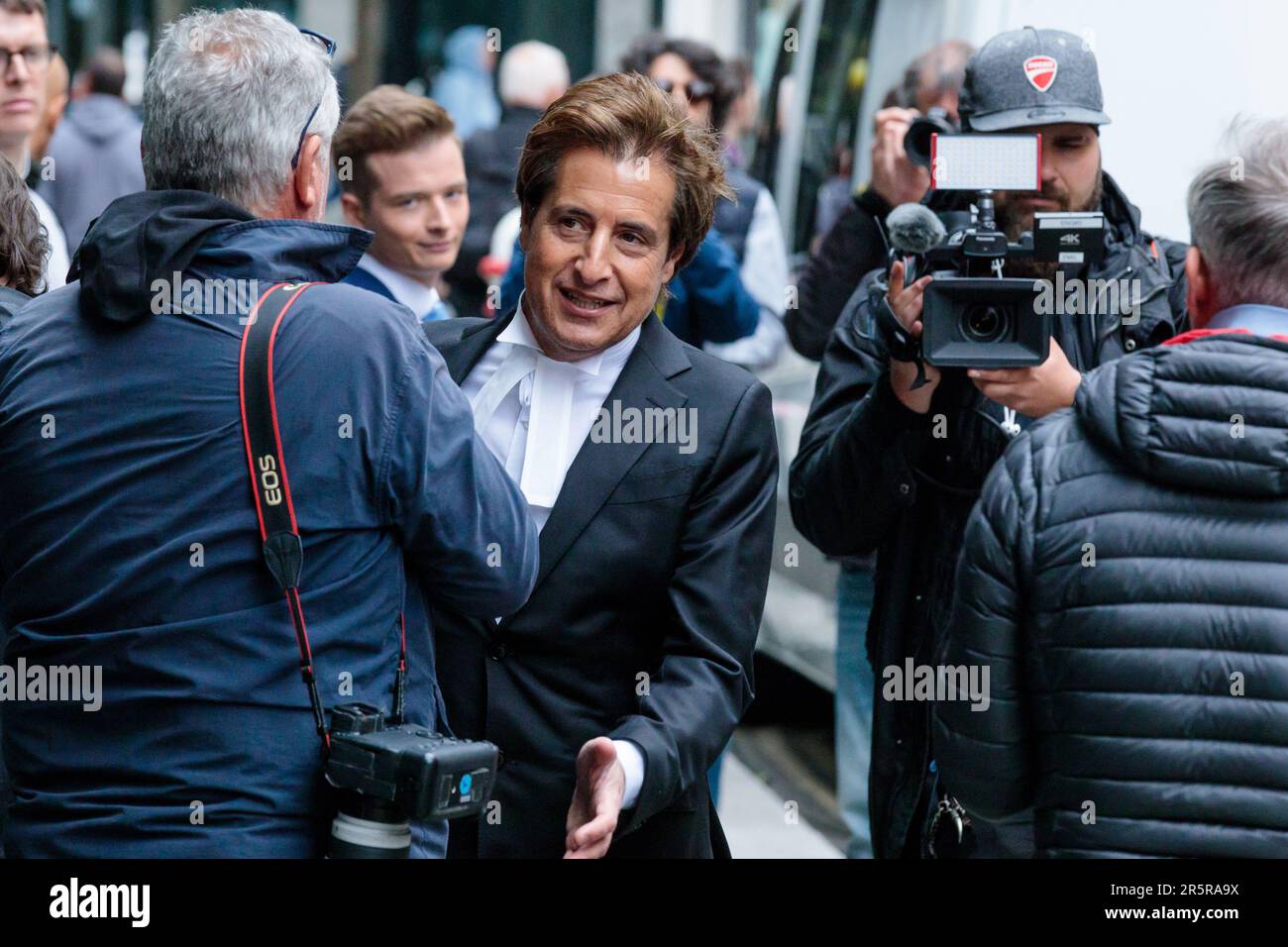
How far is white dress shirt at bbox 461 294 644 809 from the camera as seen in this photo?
2770 millimetres

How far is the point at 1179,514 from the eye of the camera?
2.45 meters

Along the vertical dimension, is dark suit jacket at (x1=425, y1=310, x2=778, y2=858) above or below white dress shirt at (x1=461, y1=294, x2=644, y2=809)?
below

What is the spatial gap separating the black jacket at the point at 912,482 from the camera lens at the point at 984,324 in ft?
0.70

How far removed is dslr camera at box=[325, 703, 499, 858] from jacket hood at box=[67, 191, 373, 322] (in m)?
0.57

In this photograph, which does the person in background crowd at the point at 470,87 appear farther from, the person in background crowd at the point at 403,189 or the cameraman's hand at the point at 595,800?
the cameraman's hand at the point at 595,800

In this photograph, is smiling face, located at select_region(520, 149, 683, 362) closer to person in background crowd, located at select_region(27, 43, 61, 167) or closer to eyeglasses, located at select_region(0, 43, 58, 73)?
eyeglasses, located at select_region(0, 43, 58, 73)

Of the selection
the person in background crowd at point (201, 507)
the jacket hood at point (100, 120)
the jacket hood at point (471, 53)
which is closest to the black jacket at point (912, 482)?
the person in background crowd at point (201, 507)

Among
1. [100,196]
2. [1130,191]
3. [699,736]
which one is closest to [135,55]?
[100,196]

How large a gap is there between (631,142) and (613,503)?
0.56 m

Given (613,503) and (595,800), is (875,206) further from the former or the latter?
(595,800)

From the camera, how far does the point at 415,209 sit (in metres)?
4.51

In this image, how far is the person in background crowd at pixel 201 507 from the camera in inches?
88.2

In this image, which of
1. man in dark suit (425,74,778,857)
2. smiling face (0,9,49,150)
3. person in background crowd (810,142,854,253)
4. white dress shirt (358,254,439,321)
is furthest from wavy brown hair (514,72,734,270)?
person in background crowd (810,142,854,253)
